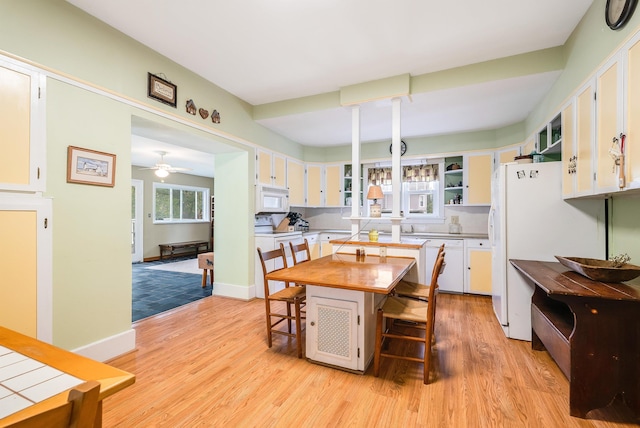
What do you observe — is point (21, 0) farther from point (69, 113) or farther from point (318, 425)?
point (318, 425)

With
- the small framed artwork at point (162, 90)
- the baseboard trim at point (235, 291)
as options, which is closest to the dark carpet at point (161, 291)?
the baseboard trim at point (235, 291)

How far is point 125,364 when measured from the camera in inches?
94.3

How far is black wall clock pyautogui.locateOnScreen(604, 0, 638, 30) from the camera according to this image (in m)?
1.73

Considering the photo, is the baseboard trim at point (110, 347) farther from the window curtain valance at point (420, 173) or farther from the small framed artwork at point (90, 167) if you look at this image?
the window curtain valance at point (420, 173)

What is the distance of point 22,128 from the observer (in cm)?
195

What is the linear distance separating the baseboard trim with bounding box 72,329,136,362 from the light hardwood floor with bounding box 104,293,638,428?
8 centimetres

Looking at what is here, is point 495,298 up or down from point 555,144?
down

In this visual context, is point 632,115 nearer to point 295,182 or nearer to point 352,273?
point 352,273

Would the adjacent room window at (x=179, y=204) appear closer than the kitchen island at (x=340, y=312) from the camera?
No

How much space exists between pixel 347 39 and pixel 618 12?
184cm

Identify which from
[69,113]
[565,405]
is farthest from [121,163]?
[565,405]

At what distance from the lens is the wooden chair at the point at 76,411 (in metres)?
0.57

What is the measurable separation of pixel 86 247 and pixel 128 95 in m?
1.36

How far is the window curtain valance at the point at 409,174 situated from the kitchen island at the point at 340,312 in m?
3.05
